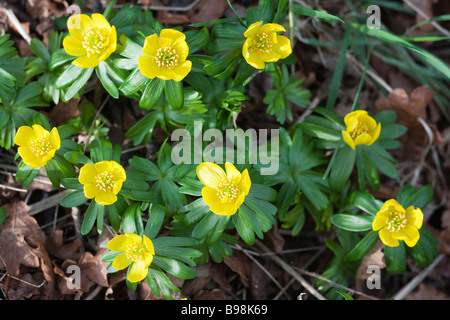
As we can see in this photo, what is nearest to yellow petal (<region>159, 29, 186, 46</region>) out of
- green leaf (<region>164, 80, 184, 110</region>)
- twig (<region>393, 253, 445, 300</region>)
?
green leaf (<region>164, 80, 184, 110</region>)

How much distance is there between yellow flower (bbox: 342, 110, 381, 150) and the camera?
2.72 metres

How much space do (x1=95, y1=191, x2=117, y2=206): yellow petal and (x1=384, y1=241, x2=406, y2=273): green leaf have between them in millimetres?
1726

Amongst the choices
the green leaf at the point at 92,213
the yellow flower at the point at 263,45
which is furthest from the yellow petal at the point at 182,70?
the green leaf at the point at 92,213

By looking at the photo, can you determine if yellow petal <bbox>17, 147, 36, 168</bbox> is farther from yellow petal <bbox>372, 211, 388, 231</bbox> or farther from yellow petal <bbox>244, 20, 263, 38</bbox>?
yellow petal <bbox>372, 211, 388, 231</bbox>

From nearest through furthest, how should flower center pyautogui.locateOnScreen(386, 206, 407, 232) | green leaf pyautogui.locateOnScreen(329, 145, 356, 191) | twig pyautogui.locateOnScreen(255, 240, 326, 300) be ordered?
flower center pyautogui.locateOnScreen(386, 206, 407, 232)
green leaf pyautogui.locateOnScreen(329, 145, 356, 191)
twig pyautogui.locateOnScreen(255, 240, 326, 300)

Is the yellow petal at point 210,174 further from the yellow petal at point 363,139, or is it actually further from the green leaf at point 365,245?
the green leaf at point 365,245

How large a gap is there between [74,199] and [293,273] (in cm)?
158

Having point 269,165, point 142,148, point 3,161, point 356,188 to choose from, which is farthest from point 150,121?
point 356,188

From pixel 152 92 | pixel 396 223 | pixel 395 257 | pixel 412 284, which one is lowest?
pixel 412 284

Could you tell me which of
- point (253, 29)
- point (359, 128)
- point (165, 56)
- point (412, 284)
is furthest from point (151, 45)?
point (412, 284)

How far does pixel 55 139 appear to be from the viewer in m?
2.50

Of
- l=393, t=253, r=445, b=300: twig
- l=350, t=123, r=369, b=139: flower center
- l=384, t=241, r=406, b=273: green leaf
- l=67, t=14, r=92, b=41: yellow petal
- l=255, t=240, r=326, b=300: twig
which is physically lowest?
l=393, t=253, r=445, b=300: twig

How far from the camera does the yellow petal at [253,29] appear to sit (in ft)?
8.02

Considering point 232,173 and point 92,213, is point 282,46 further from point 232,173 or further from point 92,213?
point 92,213
